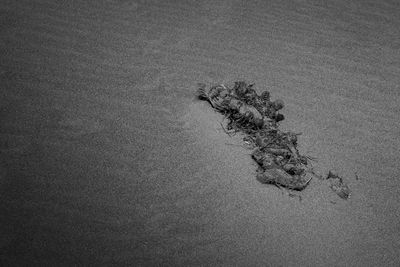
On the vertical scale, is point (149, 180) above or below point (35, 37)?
below

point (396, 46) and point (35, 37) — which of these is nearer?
point (35, 37)

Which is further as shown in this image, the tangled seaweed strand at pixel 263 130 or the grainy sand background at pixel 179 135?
the tangled seaweed strand at pixel 263 130

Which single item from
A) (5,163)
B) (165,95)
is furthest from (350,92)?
(5,163)

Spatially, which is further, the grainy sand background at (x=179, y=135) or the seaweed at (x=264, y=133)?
the seaweed at (x=264, y=133)

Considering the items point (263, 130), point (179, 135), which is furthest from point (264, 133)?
point (179, 135)

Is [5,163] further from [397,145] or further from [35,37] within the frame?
[397,145]
